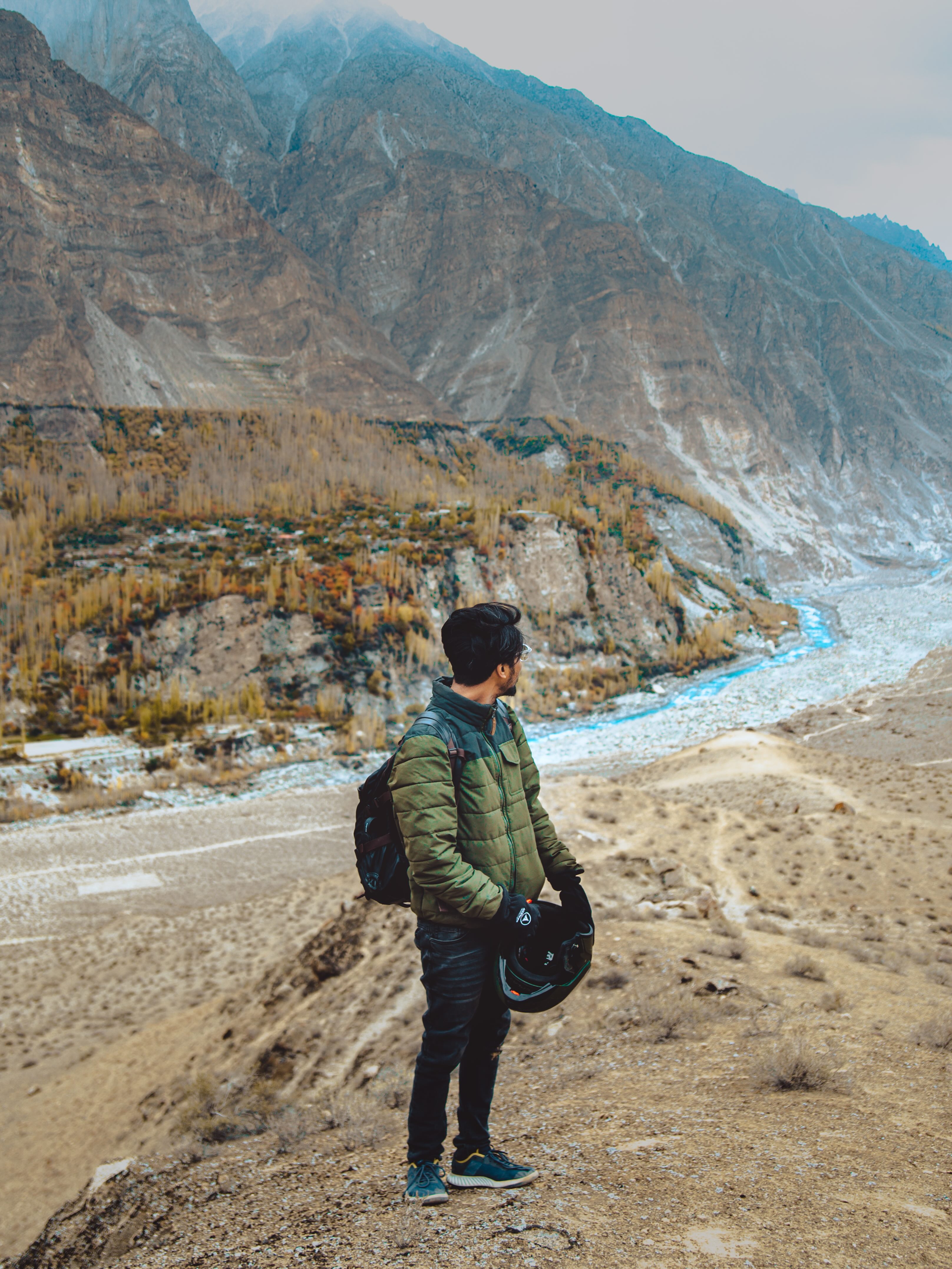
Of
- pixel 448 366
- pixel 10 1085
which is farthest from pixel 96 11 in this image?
pixel 10 1085

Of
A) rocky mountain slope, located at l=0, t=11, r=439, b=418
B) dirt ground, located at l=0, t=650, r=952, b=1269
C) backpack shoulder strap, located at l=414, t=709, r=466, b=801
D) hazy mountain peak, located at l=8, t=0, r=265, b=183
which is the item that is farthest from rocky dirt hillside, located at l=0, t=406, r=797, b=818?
hazy mountain peak, located at l=8, t=0, r=265, b=183

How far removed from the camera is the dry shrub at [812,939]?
7043mm

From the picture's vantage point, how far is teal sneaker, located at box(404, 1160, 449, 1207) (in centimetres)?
271

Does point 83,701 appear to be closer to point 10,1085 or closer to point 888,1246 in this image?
point 10,1085

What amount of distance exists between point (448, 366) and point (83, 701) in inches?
2868

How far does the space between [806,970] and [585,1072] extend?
2.15 metres

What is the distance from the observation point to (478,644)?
111 inches

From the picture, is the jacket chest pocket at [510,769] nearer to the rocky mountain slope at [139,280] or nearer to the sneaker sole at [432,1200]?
the sneaker sole at [432,1200]

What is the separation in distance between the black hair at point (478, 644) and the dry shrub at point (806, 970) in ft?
14.5

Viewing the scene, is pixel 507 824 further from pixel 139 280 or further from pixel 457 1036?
pixel 139 280

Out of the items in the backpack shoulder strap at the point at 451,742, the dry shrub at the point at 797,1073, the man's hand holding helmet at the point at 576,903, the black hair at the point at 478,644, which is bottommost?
the dry shrub at the point at 797,1073

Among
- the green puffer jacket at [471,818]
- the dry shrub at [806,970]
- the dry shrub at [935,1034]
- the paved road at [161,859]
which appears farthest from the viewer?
the paved road at [161,859]

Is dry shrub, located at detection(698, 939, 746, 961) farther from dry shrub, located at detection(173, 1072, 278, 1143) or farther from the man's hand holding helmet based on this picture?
the man's hand holding helmet

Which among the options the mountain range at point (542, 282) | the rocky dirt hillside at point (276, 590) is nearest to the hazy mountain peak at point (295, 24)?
the mountain range at point (542, 282)
